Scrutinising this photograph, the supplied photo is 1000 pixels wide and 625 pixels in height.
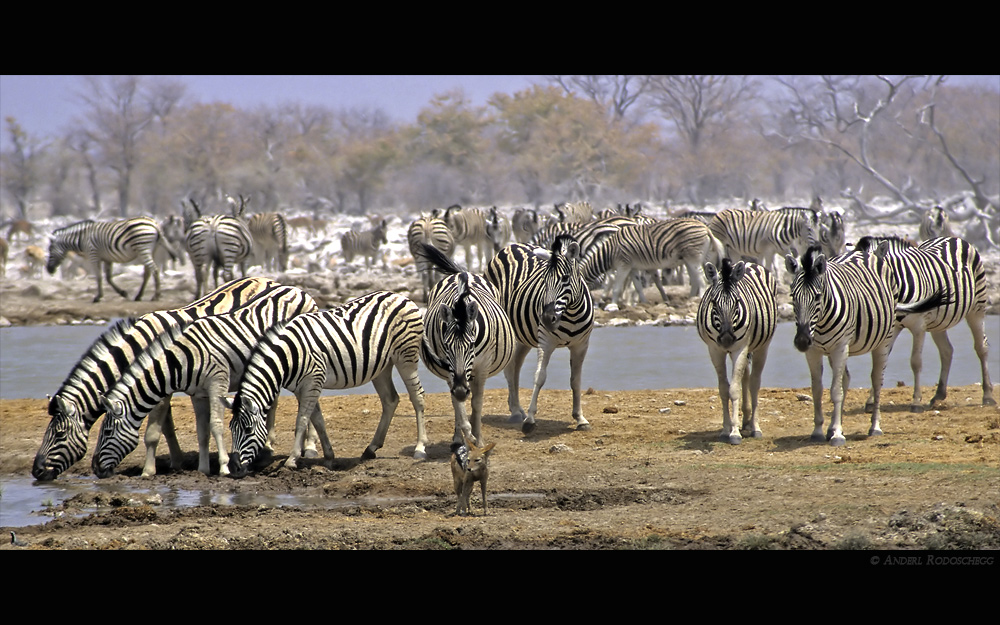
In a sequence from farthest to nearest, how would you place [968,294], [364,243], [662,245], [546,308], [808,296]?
[364,243]
[662,245]
[968,294]
[546,308]
[808,296]

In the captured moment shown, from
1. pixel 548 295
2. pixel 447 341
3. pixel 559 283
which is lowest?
pixel 447 341

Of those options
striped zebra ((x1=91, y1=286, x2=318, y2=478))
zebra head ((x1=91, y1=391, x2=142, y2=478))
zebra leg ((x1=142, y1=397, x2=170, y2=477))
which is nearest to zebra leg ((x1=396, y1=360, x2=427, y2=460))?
striped zebra ((x1=91, y1=286, x2=318, y2=478))

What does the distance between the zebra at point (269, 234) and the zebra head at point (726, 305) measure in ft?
67.2

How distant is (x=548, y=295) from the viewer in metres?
10.0

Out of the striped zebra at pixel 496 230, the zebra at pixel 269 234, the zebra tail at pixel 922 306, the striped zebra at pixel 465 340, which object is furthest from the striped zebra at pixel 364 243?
the zebra tail at pixel 922 306

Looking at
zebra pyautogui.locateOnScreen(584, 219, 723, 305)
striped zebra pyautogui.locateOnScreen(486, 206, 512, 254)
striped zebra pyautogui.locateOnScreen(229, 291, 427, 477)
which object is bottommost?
striped zebra pyautogui.locateOnScreen(229, 291, 427, 477)

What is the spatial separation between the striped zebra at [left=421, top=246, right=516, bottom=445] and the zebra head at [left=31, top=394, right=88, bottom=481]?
296 centimetres

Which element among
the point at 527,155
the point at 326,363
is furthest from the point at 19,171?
the point at 326,363

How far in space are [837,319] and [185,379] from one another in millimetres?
5608

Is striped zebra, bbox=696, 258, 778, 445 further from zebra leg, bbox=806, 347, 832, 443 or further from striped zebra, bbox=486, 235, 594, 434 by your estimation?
striped zebra, bbox=486, 235, 594, 434

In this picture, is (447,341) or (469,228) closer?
(447,341)

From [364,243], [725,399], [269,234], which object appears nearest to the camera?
[725,399]

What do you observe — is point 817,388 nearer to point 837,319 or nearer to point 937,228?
point 837,319

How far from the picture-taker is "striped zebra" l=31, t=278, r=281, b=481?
8.38 metres
